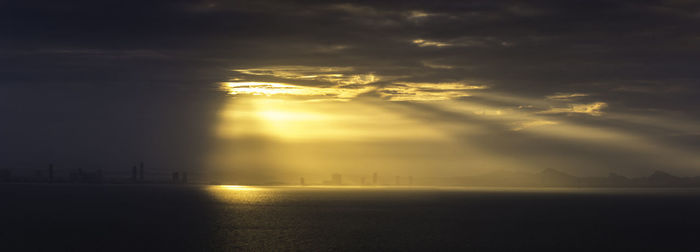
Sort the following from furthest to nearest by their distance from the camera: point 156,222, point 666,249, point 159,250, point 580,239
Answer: point 156,222 < point 580,239 < point 666,249 < point 159,250

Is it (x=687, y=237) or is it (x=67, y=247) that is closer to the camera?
(x=67, y=247)

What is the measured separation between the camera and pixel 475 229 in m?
130

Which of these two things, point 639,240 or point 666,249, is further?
point 639,240

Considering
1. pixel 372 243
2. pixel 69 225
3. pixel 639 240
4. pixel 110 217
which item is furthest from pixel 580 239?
pixel 110 217

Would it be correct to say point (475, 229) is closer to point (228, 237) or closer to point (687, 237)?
point (687, 237)

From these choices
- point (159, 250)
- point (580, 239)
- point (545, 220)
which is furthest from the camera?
point (545, 220)

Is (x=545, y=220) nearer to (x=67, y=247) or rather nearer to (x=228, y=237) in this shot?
(x=228, y=237)

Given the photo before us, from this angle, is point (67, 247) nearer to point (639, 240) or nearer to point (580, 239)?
point (580, 239)

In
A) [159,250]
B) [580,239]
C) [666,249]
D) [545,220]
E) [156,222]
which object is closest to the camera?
[159,250]

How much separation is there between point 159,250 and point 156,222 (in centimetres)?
5453

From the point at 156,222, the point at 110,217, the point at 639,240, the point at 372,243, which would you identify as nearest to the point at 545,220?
the point at 639,240

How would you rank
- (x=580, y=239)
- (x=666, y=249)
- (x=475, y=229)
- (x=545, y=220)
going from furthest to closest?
(x=545, y=220)
(x=475, y=229)
(x=580, y=239)
(x=666, y=249)

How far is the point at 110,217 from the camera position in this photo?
159 meters

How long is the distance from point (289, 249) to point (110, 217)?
269 ft
